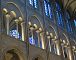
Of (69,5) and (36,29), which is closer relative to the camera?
(36,29)

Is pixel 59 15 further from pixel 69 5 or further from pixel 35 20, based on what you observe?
pixel 35 20

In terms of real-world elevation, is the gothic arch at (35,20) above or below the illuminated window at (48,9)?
below

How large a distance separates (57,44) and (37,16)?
14.9 ft

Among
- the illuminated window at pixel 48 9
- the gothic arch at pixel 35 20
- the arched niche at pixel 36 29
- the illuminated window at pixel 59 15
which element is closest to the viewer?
the arched niche at pixel 36 29

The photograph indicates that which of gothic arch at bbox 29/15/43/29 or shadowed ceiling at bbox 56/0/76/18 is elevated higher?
shadowed ceiling at bbox 56/0/76/18

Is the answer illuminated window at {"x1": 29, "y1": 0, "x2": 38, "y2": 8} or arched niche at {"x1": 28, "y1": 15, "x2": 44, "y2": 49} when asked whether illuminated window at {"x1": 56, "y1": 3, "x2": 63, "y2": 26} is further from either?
arched niche at {"x1": 28, "y1": 15, "x2": 44, "y2": 49}

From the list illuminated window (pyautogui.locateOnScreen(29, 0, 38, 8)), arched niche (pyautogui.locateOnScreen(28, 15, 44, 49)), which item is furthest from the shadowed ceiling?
arched niche (pyautogui.locateOnScreen(28, 15, 44, 49))

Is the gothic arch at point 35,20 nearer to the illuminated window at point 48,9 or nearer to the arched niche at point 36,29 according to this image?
the arched niche at point 36,29

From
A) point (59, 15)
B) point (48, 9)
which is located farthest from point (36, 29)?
point (59, 15)

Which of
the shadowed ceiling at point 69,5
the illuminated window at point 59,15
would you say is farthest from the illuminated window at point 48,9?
the shadowed ceiling at point 69,5

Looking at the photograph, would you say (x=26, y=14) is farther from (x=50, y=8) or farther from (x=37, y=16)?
(x=50, y=8)

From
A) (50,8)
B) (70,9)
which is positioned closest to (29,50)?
(50,8)

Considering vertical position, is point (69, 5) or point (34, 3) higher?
point (69, 5)

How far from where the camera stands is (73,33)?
94.9 feet
